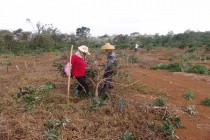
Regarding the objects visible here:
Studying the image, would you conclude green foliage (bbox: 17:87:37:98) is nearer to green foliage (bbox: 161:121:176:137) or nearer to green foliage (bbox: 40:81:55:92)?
green foliage (bbox: 40:81:55:92)

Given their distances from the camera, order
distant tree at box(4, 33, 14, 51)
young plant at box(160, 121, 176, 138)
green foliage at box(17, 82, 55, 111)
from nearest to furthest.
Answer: young plant at box(160, 121, 176, 138), green foliage at box(17, 82, 55, 111), distant tree at box(4, 33, 14, 51)

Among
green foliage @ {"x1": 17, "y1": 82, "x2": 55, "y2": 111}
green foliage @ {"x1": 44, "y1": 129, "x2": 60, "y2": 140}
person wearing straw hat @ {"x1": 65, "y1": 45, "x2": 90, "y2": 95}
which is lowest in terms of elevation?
green foliage @ {"x1": 44, "y1": 129, "x2": 60, "y2": 140}

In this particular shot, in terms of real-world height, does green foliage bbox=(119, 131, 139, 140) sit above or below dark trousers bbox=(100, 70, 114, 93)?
below

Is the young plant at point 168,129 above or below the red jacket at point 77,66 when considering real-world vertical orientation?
below

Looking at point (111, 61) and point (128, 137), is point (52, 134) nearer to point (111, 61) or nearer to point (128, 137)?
point (128, 137)

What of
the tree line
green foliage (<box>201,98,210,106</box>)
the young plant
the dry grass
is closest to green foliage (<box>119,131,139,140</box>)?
the dry grass

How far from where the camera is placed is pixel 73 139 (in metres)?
4.22

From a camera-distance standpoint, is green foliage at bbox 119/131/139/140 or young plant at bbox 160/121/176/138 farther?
young plant at bbox 160/121/176/138

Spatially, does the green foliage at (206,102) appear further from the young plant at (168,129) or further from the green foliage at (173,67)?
the green foliage at (173,67)

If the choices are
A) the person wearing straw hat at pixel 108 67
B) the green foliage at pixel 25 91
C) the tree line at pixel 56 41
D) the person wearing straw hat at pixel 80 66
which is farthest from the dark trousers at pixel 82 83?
the tree line at pixel 56 41

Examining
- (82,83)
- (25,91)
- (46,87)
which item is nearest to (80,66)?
(82,83)

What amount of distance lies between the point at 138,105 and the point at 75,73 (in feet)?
4.66

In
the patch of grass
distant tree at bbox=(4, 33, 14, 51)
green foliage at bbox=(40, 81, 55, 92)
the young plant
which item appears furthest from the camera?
distant tree at bbox=(4, 33, 14, 51)

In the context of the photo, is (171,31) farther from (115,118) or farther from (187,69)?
(115,118)
